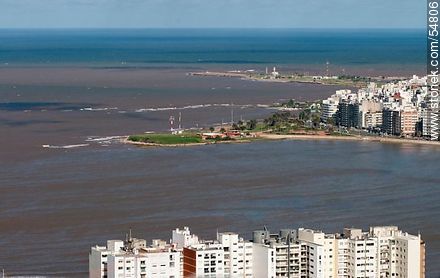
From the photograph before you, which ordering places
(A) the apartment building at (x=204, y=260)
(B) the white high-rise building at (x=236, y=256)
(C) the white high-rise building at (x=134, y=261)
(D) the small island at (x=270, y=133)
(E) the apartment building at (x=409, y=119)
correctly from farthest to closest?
(E) the apartment building at (x=409, y=119) < (D) the small island at (x=270, y=133) < (B) the white high-rise building at (x=236, y=256) < (A) the apartment building at (x=204, y=260) < (C) the white high-rise building at (x=134, y=261)

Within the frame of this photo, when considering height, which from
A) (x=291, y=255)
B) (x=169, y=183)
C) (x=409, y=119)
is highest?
(x=291, y=255)

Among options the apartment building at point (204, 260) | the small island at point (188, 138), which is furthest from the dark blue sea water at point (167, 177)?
the apartment building at point (204, 260)

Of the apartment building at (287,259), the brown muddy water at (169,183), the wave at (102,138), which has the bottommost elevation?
the brown muddy water at (169,183)

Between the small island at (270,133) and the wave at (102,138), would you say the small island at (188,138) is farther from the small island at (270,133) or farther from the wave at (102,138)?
the wave at (102,138)

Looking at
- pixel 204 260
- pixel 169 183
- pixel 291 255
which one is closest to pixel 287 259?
pixel 291 255

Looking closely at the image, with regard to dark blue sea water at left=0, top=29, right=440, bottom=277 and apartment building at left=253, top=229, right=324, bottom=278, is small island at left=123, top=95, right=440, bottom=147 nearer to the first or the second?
dark blue sea water at left=0, top=29, right=440, bottom=277

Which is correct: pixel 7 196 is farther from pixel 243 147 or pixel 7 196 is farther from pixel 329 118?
pixel 329 118

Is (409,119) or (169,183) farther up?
(409,119)

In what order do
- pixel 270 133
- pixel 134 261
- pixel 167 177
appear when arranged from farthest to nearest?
pixel 270 133
pixel 167 177
pixel 134 261

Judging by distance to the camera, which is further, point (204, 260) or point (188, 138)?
point (188, 138)

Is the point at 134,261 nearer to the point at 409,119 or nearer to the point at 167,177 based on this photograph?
the point at 167,177

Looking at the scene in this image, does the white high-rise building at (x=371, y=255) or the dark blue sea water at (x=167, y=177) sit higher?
the white high-rise building at (x=371, y=255)
